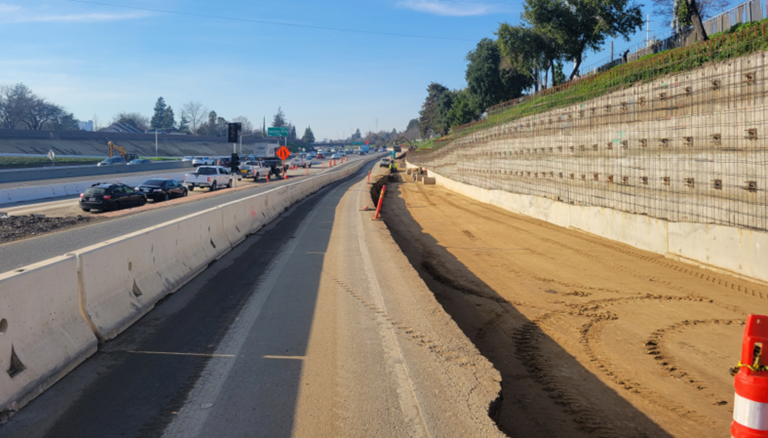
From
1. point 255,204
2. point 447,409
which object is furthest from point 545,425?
point 255,204

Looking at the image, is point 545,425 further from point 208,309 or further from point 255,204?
point 255,204

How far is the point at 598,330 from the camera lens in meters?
8.48

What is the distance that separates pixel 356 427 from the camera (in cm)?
454

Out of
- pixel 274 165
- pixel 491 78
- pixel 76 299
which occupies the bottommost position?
pixel 76 299

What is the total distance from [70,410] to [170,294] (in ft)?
14.3

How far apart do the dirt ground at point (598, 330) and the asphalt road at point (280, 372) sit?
0.75m

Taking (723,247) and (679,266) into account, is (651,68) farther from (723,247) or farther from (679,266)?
(723,247)

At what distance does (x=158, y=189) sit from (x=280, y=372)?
28199 millimetres

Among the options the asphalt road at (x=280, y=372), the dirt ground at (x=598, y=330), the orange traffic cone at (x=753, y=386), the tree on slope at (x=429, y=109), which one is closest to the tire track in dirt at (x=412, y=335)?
the asphalt road at (x=280, y=372)

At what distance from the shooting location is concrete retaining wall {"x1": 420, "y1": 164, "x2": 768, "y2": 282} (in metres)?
11.3

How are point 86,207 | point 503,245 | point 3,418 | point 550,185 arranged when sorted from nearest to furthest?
point 3,418
point 503,245
point 550,185
point 86,207

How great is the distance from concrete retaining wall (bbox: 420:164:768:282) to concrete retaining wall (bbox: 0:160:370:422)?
1142 cm

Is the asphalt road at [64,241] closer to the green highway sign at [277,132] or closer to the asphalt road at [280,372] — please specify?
the asphalt road at [280,372]

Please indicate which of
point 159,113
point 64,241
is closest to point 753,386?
point 64,241
